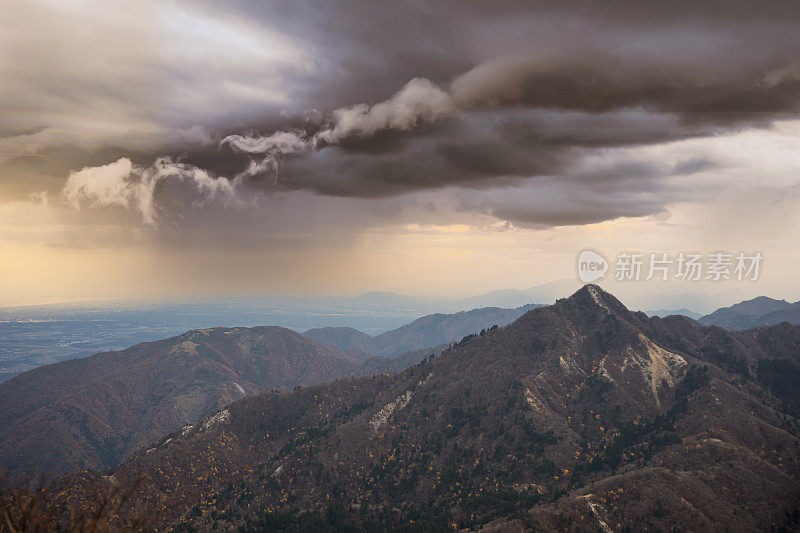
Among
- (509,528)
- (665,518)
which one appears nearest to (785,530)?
(665,518)

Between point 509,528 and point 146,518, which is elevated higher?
point 146,518

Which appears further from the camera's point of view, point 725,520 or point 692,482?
point 692,482

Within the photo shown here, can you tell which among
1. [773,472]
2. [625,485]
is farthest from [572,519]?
[773,472]

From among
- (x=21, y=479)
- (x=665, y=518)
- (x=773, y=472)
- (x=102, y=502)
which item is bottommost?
(x=665, y=518)

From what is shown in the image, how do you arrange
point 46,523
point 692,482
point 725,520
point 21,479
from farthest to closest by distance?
point 692,482, point 725,520, point 46,523, point 21,479

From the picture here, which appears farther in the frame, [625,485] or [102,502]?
[625,485]

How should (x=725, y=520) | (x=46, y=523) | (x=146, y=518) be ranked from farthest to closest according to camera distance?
(x=725, y=520)
(x=46, y=523)
(x=146, y=518)

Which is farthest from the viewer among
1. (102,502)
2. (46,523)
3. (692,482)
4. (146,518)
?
(692,482)

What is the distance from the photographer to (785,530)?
174875 millimetres

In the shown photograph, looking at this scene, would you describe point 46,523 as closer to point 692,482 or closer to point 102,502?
point 102,502

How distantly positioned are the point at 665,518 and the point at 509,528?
64965mm

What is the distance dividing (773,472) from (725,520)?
5040 centimetres

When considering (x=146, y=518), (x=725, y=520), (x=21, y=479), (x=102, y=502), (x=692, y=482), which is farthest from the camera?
(x=692, y=482)

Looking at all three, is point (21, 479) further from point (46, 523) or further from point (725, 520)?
point (725, 520)
